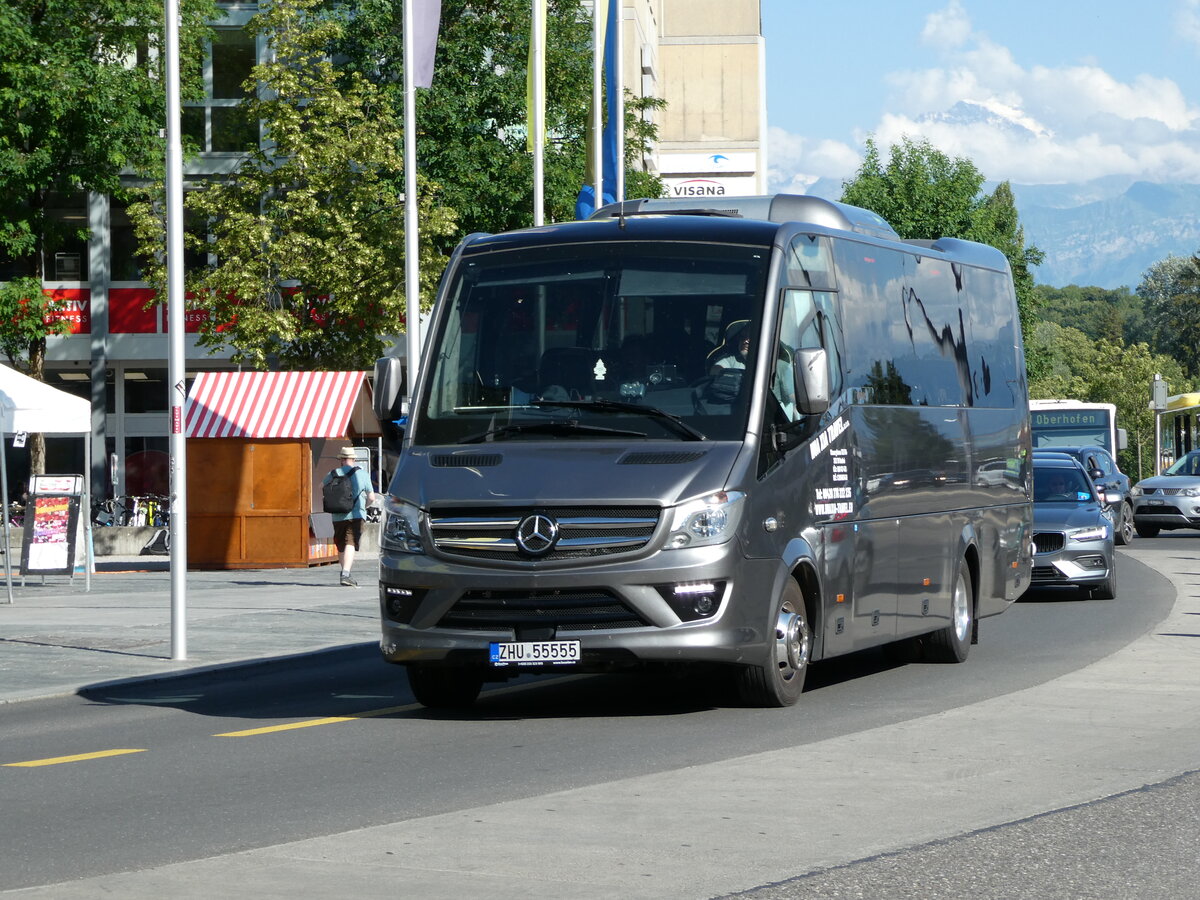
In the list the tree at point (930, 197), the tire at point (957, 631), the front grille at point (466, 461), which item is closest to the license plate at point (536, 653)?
the front grille at point (466, 461)

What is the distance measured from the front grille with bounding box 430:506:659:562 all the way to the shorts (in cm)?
1369

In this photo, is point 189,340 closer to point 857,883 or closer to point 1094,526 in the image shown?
point 1094,526

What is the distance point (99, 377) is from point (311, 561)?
16232 millimetres

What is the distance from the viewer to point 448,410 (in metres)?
11.6

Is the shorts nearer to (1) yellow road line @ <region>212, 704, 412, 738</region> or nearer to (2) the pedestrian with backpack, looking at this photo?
(2) the pedestrian with backpack

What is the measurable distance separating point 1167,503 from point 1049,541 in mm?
18846

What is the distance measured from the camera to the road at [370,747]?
762 centimetres

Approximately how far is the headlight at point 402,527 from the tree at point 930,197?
63.2 meters

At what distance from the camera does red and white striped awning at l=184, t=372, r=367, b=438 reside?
93.4 feet

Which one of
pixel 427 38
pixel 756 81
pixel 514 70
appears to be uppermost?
pixel 756 81

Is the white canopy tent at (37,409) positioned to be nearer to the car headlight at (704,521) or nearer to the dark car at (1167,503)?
the car headlight at (704,521)

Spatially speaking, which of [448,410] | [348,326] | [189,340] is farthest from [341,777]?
[189,340]

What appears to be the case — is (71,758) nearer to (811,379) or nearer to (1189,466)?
(811,379)

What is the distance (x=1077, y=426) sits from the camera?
4325cm
